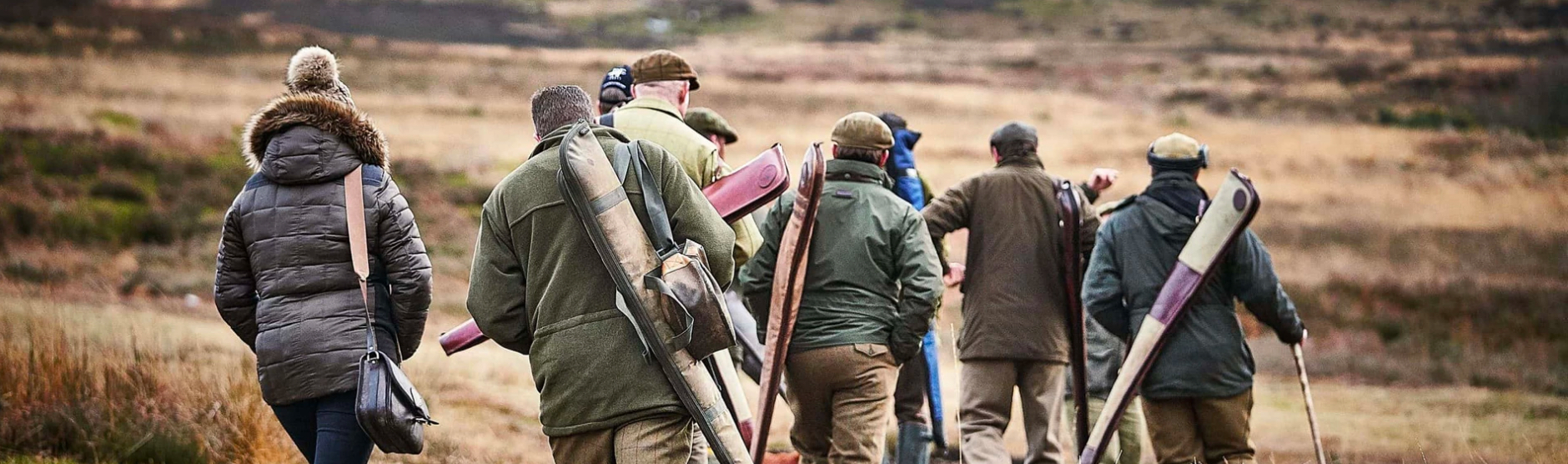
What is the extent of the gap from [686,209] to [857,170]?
2335mm

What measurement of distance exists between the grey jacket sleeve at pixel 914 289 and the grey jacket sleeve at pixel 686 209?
2057 millimetres

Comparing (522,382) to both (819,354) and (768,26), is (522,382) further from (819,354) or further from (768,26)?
(768,26)

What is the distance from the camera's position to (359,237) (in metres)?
4.96

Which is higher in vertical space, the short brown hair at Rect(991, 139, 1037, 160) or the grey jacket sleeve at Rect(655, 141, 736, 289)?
the grey jacket sleeve at Rect(655, 141, 736, 289)

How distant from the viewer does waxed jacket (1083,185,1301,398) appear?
630cm

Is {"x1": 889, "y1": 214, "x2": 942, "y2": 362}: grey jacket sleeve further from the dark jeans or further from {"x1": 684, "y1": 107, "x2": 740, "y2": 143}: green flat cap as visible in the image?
the dark jeans

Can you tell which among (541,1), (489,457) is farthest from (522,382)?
(541,1)

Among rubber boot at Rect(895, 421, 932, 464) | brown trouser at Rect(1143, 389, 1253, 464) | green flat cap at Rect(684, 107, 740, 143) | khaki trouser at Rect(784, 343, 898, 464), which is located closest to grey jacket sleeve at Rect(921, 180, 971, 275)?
rubber boot at Rect(895, 421, 932, 464)

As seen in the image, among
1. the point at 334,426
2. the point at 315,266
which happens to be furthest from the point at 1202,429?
the point at 315,266

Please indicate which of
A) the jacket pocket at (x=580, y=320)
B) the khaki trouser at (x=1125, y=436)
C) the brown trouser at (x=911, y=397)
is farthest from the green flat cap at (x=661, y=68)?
the khaki trouser at (x=1125, y=436)

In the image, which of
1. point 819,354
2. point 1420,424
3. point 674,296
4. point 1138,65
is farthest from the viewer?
point 1138,65

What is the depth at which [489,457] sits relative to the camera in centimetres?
821

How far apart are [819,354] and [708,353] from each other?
2131 mm

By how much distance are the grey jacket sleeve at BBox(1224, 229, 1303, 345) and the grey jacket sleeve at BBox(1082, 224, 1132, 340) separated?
0.48m
